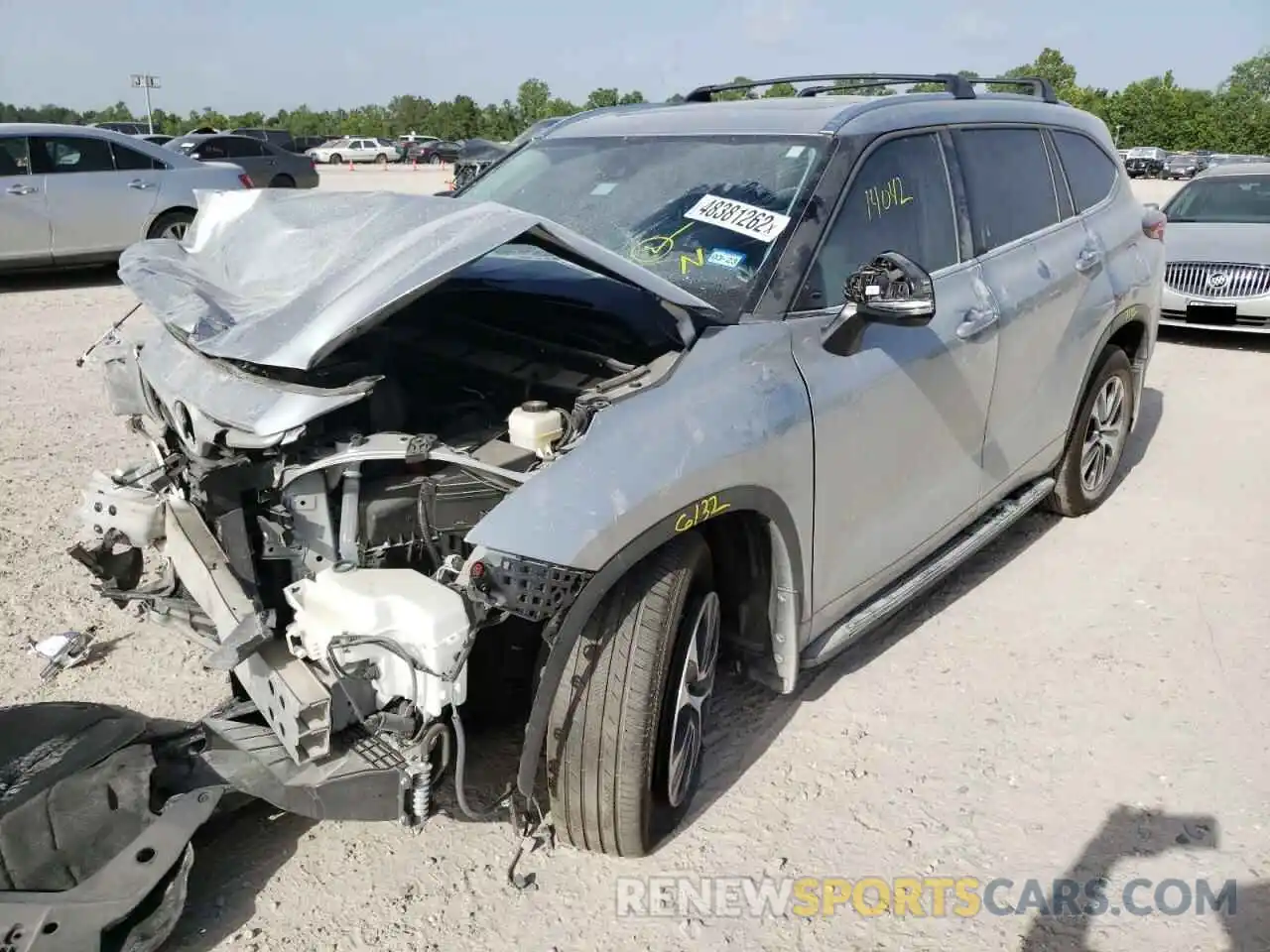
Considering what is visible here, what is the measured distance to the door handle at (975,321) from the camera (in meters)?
3.46

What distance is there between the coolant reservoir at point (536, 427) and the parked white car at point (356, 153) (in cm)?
5227

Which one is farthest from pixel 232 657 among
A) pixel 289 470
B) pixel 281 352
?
pixel 281 352

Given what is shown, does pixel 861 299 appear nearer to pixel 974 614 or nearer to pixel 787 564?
pixel 787 564

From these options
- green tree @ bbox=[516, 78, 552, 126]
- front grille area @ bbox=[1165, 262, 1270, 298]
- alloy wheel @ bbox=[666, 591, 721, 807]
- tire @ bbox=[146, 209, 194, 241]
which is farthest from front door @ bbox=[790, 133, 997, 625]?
green tree @ bbox=[516, 78, 552, 126]

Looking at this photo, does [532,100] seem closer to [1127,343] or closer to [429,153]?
[429,153]

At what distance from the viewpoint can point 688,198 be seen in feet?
11.0

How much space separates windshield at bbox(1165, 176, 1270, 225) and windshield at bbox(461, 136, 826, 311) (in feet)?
27.2

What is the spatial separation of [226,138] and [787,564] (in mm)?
21637

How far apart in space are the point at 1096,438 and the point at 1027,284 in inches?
56.9

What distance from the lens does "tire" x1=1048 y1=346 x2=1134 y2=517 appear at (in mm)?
4758

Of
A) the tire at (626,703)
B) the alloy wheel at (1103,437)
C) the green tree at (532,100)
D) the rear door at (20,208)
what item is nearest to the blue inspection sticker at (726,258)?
the tire at (626,703)

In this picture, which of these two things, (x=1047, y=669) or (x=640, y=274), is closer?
(x=640, y=274)

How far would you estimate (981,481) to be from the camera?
12.6 ft

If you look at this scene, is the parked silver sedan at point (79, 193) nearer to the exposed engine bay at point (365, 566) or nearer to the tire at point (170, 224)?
the tire at point (170, 224)
